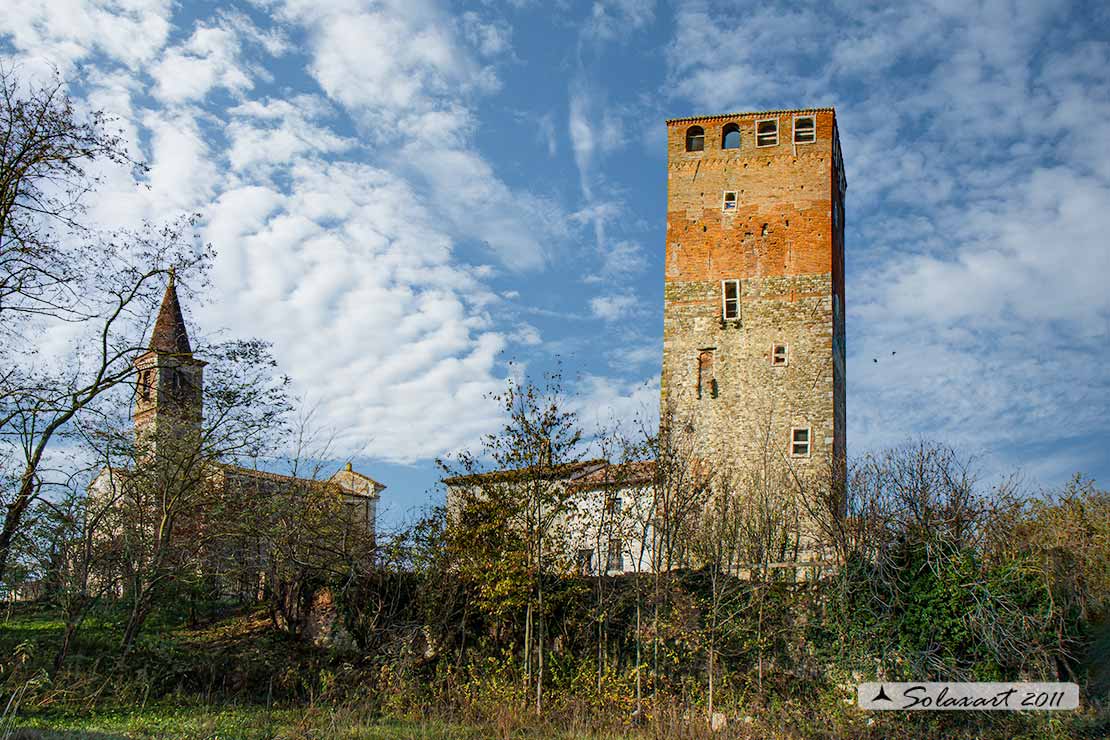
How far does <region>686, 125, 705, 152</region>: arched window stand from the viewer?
101ft

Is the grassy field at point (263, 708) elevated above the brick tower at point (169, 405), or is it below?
below

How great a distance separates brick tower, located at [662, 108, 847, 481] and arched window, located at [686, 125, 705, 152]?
0.04 metres

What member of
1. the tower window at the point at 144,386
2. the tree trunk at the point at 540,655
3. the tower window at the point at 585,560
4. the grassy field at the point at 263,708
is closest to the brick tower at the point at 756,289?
the tower window at the point at 585,560

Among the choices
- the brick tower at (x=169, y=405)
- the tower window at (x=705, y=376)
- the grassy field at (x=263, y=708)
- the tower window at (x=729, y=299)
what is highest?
the tower window at (x=729, y=299)

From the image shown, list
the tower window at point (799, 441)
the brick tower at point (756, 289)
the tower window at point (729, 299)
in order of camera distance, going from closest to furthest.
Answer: the tower window at point (799, 441) → the brick tower at point (756, 289) → the tower window at point (729, 299)

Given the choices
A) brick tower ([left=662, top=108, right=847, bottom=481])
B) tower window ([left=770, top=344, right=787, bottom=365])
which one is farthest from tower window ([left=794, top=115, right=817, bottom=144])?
tower window ([left=770, top=344, right=787, bottom=365])

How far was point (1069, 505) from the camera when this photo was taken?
77.8ft

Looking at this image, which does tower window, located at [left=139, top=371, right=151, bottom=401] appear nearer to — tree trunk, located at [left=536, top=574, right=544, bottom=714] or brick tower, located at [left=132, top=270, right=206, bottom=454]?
brick tower, located at [left=132, top=270, right=206, bottom=454]

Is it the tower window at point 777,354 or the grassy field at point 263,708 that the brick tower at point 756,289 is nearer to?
the tower window at point 777,354

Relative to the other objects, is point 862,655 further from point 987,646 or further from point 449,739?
point 449,739

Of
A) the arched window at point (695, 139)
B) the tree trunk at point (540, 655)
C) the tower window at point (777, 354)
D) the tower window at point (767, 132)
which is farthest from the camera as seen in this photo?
the arched window at point (695, 139)

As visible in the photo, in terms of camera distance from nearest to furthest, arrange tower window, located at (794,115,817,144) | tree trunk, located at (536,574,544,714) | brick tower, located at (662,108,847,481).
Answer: tree trunk, located at (536,574,544,714)
brick tower, located at (662,108,847,481)
tower window, located at (794,115,817,144)

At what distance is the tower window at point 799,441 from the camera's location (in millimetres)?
27656

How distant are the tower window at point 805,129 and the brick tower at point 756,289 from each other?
1.3 inches
